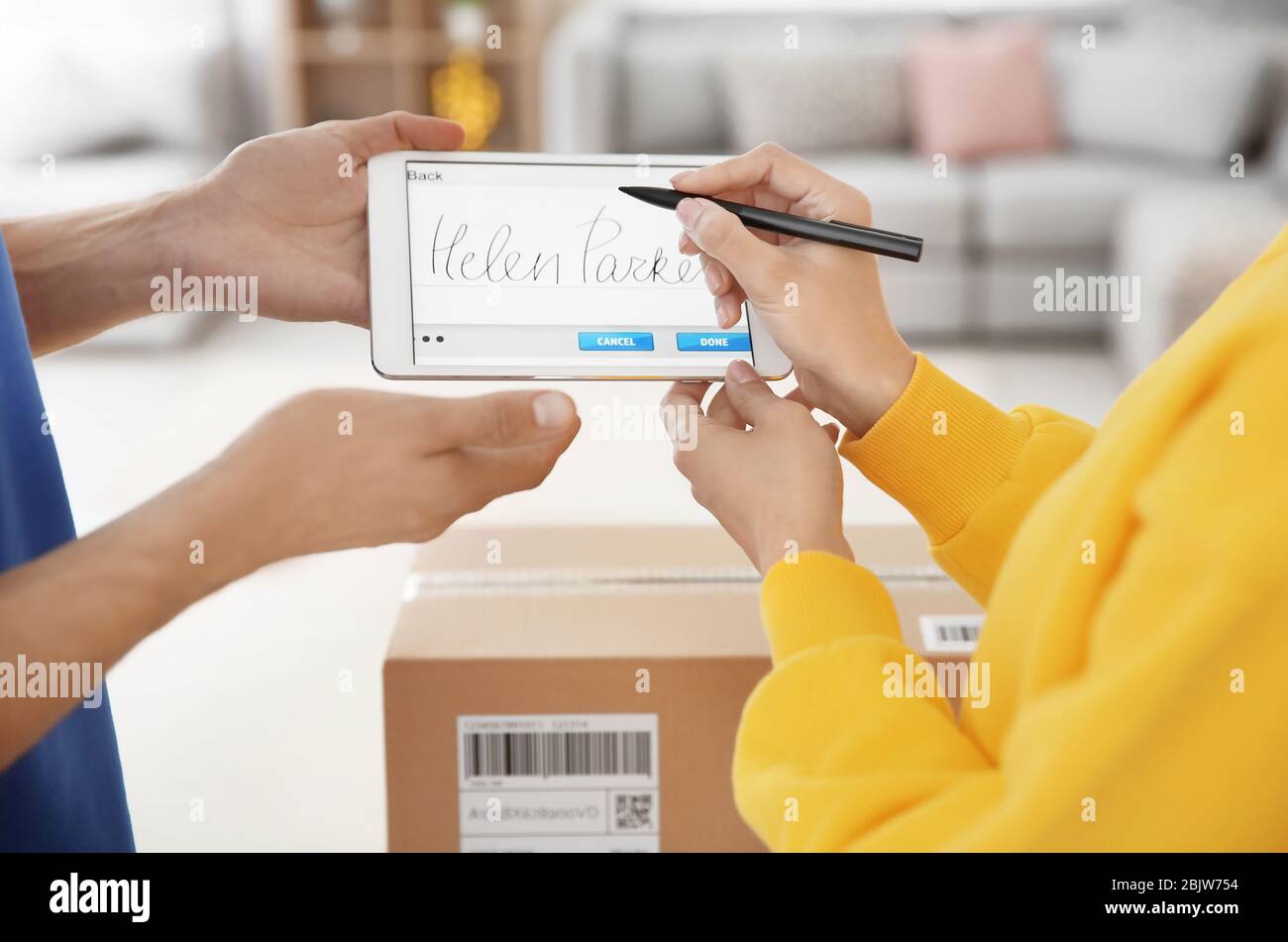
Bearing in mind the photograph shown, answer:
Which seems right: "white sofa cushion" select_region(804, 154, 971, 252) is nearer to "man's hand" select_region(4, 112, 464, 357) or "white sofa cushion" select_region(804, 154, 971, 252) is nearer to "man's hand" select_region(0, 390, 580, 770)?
"man's hand" select_region(4, 112, 464, 357)

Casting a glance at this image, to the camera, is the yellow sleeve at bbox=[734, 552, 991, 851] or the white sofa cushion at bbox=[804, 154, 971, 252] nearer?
the yellow sleeve at bbox=[734, 552, 991, 851]

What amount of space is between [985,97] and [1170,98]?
49 centimetres

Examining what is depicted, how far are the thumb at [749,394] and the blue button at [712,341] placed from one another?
0.04 metres

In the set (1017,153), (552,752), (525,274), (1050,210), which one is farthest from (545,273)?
(1017,153)

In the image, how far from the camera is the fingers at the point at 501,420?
66 centimetres

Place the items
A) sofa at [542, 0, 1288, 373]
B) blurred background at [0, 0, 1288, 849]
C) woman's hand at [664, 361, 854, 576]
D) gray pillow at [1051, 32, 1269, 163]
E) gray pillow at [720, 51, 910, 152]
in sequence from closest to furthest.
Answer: woman's hand at [664, 361, 854, 576] < blurred background at [0, 0, 1288, 849] < sofa at [542, 0, 1288, 373] < gray pillow at [1051, 32, 1269, 163] < gray pillow at [720, 51, 910, 152]

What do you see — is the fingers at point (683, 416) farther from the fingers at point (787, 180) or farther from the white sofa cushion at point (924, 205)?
the white sofa cushion at point (924, 205)

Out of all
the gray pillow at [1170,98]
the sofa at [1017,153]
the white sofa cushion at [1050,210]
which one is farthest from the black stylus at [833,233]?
the gray pillow at [1170,98]

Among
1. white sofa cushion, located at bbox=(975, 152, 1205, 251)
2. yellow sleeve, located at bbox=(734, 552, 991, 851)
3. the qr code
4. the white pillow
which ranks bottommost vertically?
the qr code

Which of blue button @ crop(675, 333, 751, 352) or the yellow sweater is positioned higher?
blue button @ crop(675, 333, 751, 352)

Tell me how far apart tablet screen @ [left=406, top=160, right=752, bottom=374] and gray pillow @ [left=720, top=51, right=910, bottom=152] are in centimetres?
253

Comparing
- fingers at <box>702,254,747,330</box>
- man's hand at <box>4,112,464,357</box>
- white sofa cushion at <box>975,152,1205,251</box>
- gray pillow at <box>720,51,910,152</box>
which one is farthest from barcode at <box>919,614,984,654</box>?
gray pillow at <box>720,51,910,152</box>

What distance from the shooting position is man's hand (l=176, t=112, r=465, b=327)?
86cm

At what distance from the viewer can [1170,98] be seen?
3.21 m
